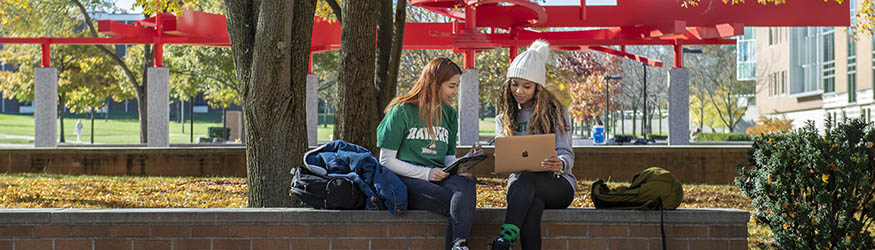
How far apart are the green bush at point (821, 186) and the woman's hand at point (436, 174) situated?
208 centimetres

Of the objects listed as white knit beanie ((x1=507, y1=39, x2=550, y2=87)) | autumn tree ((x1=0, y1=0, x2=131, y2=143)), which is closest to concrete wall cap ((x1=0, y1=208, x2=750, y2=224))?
white knit beanie ((x1=507, y1=39, x2=550, y2=87))

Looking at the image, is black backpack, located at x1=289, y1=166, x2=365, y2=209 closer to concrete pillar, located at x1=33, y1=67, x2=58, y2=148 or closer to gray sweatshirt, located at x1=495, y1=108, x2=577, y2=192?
gray sweatshirt, located at x1=495, y1=108, x2=577, y2=192

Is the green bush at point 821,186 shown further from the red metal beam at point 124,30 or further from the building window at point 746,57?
the building window at point 746,57

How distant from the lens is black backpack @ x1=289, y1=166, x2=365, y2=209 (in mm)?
5027

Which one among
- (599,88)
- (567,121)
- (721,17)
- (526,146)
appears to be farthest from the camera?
(599,88)

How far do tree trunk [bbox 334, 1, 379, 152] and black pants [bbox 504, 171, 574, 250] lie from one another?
15.2 feet

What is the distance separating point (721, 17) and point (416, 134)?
17316 mm

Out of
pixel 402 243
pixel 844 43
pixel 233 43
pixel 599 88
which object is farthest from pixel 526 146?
pixel 599 88

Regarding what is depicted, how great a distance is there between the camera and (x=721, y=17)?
20.8m

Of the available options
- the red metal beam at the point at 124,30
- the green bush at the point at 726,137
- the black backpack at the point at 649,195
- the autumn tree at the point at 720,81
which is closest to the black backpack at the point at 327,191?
the black backpack at the point at 649,195

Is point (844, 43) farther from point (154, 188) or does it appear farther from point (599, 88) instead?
point (154, 188)

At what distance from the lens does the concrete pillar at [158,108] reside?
68.3 ft

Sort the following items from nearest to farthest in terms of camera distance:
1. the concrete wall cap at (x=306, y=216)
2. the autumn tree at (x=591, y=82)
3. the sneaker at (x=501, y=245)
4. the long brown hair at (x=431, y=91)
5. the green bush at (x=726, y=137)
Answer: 1. the sneaker at (x=501, y=245)
2. the concrete wall cap at (x=306, y=216)
3. the long brown hair at (x=431, y=91)
4. the green bush at (x=726, y=137)
5. the autumn tree at (x=591, y=82)

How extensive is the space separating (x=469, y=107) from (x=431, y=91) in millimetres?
15737
